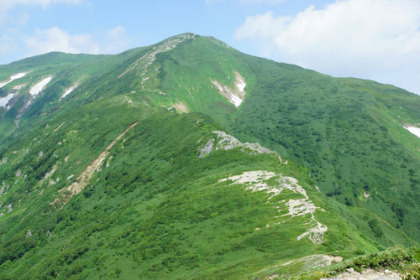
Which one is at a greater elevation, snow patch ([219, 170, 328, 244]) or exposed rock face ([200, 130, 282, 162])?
exposed rock face ([200, 130, 282, 162])

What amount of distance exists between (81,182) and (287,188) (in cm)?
8107

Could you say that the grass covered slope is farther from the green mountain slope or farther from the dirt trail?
the dirt trail

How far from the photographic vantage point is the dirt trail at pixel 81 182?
106 metres

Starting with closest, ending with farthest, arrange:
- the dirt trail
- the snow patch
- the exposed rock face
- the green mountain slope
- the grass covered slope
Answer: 1. the snow patch
2. the grass covered slope
3. the green mountain slope
4. the exposed rock face
5. the dirt trail

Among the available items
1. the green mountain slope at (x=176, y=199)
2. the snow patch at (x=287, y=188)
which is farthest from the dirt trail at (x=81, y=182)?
the snow patch at (x=287, y=188)

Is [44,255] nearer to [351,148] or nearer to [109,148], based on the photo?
[109,148]

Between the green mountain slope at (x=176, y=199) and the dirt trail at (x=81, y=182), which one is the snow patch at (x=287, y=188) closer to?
the green mountain slope at (x=176, y=199)

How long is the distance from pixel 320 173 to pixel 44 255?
141224mm

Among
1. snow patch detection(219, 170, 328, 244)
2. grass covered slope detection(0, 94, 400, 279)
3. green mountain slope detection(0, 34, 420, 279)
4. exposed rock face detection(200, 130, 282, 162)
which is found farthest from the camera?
exposed rock face detection(200, 130, 282, 162)

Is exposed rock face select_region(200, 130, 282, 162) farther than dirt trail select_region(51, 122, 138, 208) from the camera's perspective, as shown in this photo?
No

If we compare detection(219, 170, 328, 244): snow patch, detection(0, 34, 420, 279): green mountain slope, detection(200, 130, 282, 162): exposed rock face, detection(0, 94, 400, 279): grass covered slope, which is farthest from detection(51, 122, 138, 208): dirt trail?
detection(219, 170, 328, 244): snow patch

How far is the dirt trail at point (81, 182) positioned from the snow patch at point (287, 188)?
62.5 m

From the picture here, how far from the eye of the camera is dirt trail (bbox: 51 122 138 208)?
10588cm

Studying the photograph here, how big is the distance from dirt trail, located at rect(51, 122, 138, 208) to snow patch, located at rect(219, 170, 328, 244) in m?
62.5
